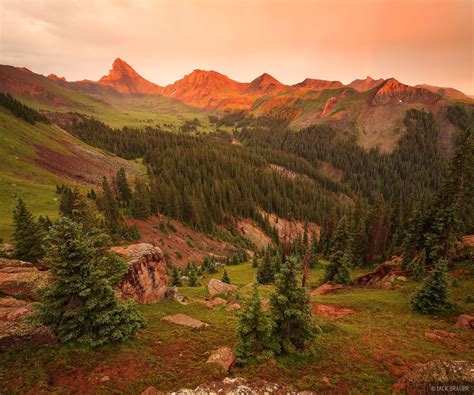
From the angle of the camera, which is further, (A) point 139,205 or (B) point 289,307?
(A) point 139,205

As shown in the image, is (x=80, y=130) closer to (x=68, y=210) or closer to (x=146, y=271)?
(x=68, y=210)

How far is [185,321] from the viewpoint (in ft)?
66.3

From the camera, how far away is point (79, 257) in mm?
13594

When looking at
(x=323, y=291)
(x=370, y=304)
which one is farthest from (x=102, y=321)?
(x=323, y=291)

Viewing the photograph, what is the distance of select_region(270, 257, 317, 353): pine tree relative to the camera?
14.1 m

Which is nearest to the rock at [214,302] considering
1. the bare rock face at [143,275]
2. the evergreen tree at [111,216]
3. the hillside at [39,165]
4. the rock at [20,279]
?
the bare rock face at [143,275]

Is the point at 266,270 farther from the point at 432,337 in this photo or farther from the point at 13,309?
the point at 13,309

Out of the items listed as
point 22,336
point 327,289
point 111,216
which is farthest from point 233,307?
point 111,216

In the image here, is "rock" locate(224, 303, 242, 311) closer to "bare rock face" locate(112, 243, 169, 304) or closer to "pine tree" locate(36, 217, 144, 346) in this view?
"bare rock face" locate(112, 243, 169, 304)

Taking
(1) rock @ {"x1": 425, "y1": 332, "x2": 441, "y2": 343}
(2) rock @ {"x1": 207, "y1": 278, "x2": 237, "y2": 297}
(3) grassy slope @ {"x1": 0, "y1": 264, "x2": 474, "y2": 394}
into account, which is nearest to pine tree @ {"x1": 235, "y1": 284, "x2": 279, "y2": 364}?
(3) grassy slope @ {"x1": 0, "y1": 264, "x2": 474, "y2": 394}

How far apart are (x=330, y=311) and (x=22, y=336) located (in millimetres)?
28567

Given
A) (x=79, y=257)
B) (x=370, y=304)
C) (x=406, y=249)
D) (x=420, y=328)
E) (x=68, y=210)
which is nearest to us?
(x=79, y=257)

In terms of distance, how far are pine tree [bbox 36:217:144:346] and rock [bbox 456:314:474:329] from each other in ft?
92.9

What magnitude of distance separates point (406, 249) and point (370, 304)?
15803 mm
